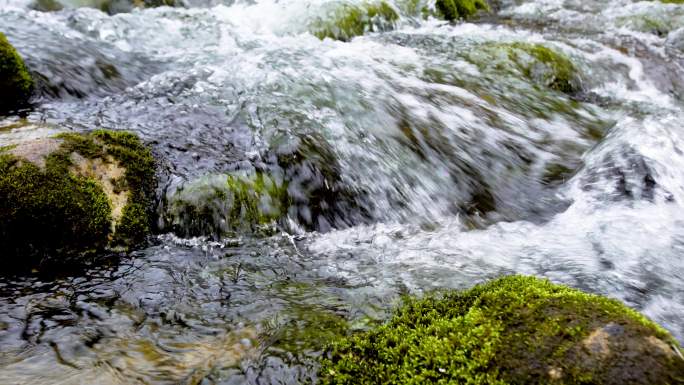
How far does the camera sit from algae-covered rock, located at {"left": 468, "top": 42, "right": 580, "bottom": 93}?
8234mm

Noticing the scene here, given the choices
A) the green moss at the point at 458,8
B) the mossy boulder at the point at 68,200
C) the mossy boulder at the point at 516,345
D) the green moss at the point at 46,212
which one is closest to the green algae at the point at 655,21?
the green moss at the point at 458,8

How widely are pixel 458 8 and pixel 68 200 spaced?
12.0 metres

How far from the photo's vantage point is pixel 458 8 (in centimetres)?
1310

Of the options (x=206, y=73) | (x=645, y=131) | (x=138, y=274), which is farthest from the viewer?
(x=206, y=73)

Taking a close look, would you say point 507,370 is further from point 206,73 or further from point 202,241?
point 206,73

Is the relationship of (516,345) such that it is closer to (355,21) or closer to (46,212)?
(46,212)

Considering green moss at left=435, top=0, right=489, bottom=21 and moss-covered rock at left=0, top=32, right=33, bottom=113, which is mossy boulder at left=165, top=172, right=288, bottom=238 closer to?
moss-covered rock at left=0, top=32, right=33, bottom=113

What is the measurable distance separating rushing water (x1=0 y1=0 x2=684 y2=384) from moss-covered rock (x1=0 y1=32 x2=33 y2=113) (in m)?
0.23

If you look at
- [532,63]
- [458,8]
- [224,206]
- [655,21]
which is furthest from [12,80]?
[655,21]

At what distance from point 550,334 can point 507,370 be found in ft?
0.78

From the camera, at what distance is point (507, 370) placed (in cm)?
190

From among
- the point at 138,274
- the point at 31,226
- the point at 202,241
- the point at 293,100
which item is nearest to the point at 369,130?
the point at 293,100

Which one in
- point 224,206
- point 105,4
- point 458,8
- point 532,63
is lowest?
point 224,206

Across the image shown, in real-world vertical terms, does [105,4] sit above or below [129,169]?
above
